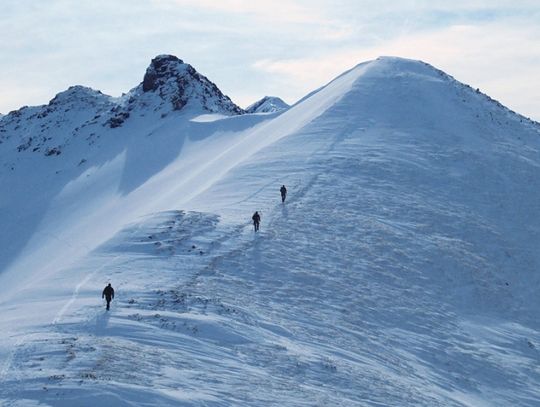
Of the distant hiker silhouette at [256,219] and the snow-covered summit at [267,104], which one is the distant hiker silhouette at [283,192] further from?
the snow-covered summit at [267,104]

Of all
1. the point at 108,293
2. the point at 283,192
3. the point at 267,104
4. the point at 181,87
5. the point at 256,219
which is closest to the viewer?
the point at 108,293

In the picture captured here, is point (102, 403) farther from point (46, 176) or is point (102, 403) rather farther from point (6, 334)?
point (46, 176)

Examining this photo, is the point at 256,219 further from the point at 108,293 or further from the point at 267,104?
the point at 267,104

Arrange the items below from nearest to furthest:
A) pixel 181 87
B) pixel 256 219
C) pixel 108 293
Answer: pixel 108 293, pixel 256 219, pixel 181 87

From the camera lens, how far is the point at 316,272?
3017 cm

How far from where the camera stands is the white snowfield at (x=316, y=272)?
771 inches

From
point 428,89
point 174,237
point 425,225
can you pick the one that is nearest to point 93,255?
point 174,237

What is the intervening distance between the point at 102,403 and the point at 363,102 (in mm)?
45915

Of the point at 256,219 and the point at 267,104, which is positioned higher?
the point at 267,104

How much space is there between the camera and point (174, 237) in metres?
32.4

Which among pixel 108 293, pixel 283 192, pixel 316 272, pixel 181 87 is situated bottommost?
pixel 316 272

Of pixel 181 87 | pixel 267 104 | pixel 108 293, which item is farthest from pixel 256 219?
pixel 267 104

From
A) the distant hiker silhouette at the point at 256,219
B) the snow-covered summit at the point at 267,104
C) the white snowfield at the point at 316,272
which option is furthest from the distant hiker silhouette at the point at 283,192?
the snow-covered summit at the point at 267,104

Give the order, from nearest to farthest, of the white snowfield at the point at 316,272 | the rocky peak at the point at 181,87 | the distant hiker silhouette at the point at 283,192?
the white snowfield at the point at 316,272, the distant hiker silhouette at the point at 283,192, the rocky peak at the point at 181,87
